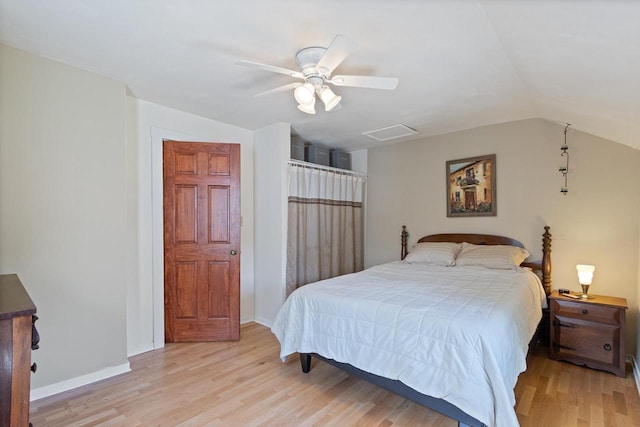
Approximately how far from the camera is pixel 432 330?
5.90ft

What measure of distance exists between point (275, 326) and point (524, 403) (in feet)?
6.32

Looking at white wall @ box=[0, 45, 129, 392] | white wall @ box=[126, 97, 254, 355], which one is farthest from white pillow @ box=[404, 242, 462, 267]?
white wall @ box=[0, 45, 129, 392]

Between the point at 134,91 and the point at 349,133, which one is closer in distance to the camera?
the point at 134,91

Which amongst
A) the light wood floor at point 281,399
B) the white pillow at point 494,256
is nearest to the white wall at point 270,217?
the light wood floor at point 281,399

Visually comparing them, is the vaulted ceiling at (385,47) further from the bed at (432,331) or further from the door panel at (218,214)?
the bed at (432,331)

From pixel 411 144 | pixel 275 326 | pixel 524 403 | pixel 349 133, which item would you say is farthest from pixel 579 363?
pixel 349 133

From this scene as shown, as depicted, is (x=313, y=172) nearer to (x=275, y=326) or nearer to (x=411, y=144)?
(x=411, y=144)

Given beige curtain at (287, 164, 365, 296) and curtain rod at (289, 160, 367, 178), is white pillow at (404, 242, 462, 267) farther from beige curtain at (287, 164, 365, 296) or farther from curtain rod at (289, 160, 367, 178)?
curtain rod at (289, 160, 367, 178)

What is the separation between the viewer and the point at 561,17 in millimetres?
1416

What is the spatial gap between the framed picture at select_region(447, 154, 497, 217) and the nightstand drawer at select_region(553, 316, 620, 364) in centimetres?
138

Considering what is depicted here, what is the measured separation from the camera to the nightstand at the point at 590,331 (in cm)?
256

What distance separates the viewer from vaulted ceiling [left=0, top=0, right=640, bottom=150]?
1.59m

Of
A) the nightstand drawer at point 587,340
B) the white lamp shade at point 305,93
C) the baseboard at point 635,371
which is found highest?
the white lamp shade at point 305,93

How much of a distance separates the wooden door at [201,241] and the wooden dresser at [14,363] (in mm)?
2183
